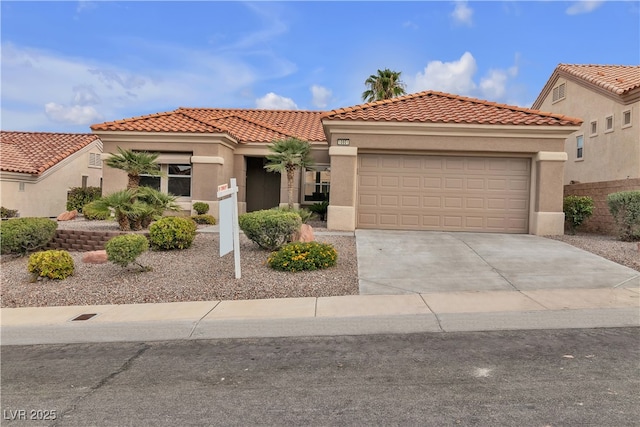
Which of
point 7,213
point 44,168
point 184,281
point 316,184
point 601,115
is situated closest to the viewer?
point 184,281

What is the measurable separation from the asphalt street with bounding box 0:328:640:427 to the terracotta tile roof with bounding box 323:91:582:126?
9.24m

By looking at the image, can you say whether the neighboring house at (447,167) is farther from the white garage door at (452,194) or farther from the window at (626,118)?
the window at (626,118)

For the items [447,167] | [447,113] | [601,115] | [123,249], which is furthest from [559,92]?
[123,249]

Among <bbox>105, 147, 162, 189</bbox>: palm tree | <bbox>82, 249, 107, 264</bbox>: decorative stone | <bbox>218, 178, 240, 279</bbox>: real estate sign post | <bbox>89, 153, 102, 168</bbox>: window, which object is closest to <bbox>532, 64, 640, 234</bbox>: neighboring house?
<bbox>218, 178, 240, 279</bbox>: real estate sign post

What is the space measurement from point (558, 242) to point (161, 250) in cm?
1086

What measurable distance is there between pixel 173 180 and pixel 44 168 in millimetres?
9095

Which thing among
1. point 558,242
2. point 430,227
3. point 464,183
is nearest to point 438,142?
point 464,183

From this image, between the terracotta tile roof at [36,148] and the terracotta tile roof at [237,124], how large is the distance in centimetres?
538

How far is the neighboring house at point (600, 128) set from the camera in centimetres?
1455

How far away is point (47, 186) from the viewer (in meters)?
22.7

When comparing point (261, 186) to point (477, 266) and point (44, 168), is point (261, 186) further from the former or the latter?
point (477, 266)

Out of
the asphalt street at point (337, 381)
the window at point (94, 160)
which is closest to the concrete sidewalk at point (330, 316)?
the asphalt street at point (337, 381)

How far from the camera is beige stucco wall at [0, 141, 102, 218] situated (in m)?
21.0

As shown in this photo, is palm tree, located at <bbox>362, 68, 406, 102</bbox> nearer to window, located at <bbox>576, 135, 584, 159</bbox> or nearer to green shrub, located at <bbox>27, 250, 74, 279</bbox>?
window, located at <bbox>576, 135, 584, 159</bbox>
